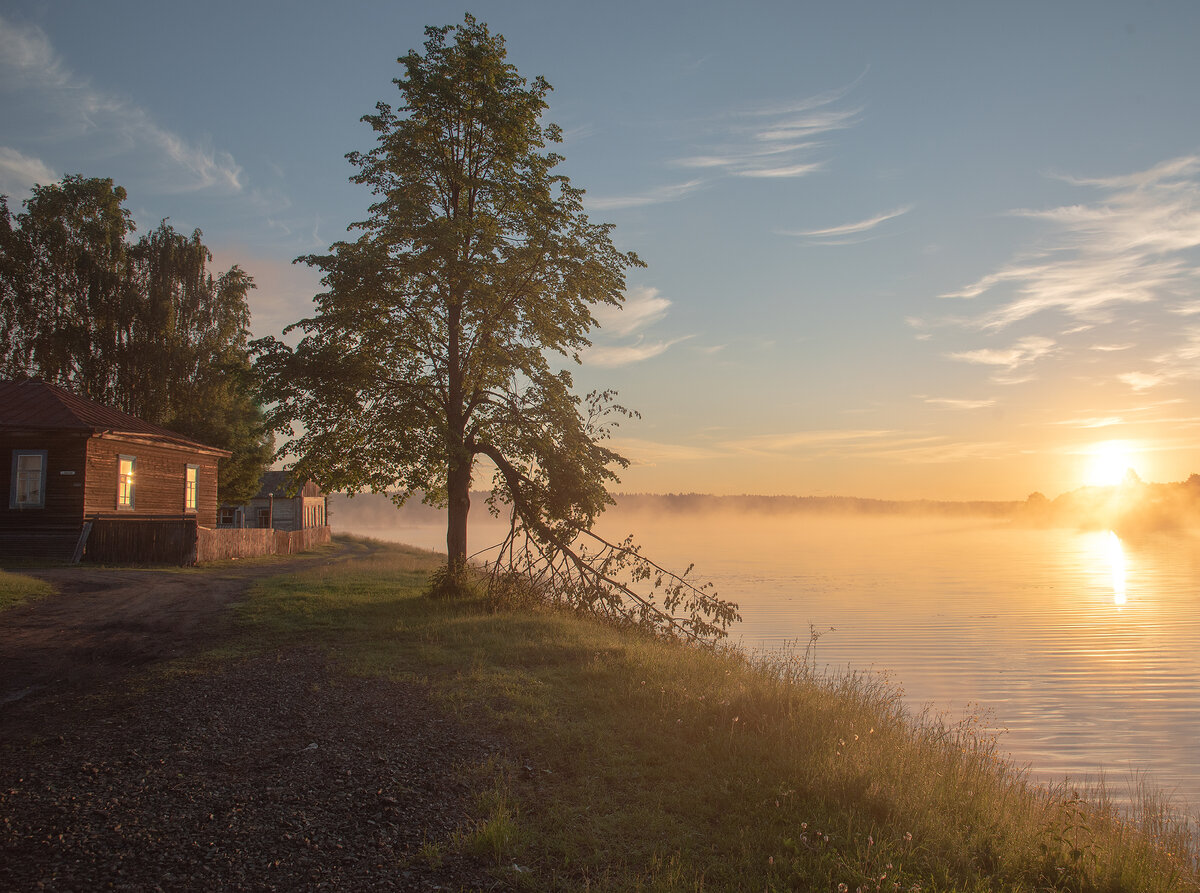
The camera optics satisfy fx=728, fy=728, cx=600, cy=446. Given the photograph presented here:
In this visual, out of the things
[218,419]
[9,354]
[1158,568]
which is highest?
[9,354]

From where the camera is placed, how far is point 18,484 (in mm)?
25562

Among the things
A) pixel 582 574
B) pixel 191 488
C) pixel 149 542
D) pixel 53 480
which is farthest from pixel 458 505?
pixel 191 488

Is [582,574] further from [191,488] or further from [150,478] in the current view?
[191,488]

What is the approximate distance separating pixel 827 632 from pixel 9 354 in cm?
4347

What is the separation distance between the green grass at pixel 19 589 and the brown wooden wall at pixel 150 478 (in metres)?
8.56

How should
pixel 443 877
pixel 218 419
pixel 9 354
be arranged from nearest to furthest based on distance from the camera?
pixel 443 877 < pixel 9 354 < pixel 218 419

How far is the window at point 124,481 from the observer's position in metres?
27.9

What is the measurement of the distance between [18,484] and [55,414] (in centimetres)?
270

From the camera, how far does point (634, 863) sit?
598 centimetres

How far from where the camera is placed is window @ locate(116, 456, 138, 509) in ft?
91.5

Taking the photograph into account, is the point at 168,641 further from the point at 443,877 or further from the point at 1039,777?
the point at 1039,777

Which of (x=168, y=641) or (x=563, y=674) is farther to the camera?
(x=168, y=641)

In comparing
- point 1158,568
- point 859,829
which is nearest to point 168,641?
point 859,829

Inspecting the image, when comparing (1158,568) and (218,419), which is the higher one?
(218,419)
